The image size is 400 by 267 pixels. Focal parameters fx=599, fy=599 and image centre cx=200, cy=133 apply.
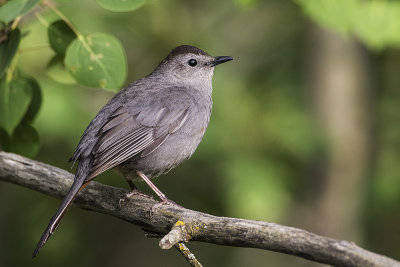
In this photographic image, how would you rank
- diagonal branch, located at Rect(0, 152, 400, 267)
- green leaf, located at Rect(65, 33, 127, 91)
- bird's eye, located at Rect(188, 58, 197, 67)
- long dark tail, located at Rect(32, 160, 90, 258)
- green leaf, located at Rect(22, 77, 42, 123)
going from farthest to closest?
bird's eye, located at Rect(188, 58, 197, 67) < green leaf, located at Rect(22, 77, 42, 123) < long dark tail, located at Rect(32, 160, 90, 258) < green leaf, located at Rect(65, 33, 127, 91) < diagonal branch, located at Rect(0, 152, 400, 267)

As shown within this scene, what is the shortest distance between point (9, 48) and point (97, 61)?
58 centimetres

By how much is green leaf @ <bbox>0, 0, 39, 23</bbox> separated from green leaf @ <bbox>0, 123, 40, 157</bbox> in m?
1.25

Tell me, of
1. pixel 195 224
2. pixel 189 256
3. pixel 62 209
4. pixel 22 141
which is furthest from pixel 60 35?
pixel 189 256

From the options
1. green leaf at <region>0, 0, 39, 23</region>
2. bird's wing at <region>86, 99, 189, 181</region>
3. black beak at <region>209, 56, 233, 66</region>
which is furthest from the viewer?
black beak at <region>209, 56, 233, 66</region>

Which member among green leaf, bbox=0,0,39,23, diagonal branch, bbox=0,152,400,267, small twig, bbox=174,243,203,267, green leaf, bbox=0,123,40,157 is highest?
green leaf, bbox=0,0,39,23

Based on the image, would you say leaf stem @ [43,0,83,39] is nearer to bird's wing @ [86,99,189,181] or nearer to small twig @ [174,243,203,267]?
bird's wing @ [86,99,189,181]

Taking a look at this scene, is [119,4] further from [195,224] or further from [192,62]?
[192,62]

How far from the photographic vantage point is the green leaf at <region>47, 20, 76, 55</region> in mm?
4227

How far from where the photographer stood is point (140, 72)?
25.0ft

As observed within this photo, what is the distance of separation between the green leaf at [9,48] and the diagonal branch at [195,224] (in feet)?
3.07

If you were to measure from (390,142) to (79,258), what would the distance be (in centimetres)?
448

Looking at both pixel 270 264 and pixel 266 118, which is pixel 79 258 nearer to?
pixel 270 264

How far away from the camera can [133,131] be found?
5023 mm

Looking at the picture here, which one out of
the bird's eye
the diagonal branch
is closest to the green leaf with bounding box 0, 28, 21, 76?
the diagonal branch
